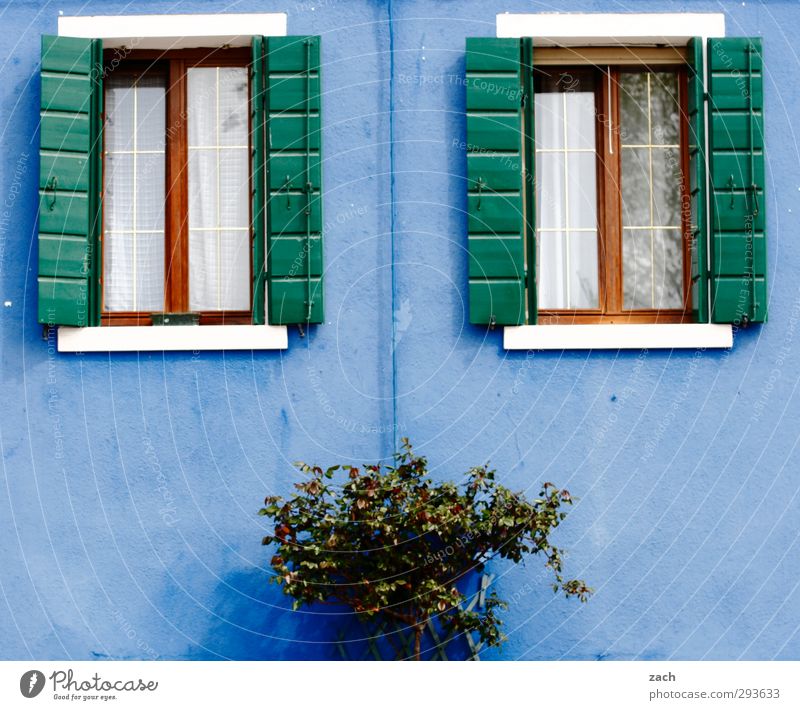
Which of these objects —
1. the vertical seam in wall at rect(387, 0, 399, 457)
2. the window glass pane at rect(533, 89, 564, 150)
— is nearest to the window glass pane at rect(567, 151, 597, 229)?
the window glass pane at rect(533, 89, 564, 150)

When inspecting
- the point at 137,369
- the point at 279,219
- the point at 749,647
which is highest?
the point at 279,219

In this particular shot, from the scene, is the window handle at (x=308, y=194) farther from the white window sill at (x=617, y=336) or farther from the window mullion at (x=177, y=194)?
the white window sill at (x=617, y=336)

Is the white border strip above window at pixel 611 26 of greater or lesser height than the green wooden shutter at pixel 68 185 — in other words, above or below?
above

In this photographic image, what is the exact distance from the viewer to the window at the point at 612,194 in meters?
8.05

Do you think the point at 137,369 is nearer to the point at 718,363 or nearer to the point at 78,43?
the point at 78,43

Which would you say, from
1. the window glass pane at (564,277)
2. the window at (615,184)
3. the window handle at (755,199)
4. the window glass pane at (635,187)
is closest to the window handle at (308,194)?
the window at (615,184)

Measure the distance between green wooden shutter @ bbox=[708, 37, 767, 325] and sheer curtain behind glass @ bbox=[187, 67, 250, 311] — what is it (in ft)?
8.23

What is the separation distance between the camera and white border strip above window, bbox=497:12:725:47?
795 centimetres

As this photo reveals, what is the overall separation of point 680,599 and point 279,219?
9.43 feet

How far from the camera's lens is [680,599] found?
7652 millimetres

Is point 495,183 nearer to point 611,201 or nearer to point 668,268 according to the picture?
point 611,201

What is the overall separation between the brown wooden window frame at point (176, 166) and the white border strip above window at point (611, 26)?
1.50m

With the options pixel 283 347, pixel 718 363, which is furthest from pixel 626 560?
pixel 283 347

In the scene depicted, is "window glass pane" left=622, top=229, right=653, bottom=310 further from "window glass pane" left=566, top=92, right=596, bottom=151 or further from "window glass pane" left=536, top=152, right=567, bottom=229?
"window glass pane" left=566, top=92, right=596, bottom=151
